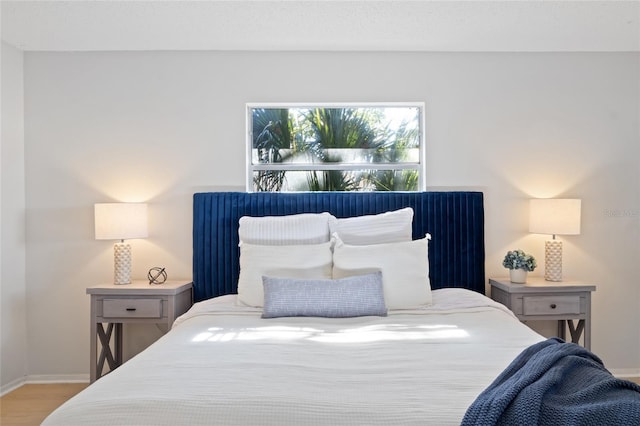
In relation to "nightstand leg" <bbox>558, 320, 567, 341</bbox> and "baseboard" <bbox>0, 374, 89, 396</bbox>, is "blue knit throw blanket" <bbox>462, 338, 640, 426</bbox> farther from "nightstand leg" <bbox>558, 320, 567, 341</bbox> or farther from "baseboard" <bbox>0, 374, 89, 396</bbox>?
"baseboard" <bbox>0, 374, 89, 396</bbox>

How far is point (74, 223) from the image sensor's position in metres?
3.74

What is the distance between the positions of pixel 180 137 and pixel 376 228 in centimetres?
163

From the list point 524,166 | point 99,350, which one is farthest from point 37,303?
point 524,166

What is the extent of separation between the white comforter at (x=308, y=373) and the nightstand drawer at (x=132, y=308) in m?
0.64

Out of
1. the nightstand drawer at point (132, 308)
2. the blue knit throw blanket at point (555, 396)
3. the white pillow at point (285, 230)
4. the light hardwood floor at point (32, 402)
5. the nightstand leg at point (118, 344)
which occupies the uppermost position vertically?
the white pillow at point (285, 230)

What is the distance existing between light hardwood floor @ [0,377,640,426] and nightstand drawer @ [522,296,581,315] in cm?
93

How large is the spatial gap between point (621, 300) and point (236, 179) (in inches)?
A: 121

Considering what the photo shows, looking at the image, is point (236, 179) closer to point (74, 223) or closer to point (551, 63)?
point (74, 223)

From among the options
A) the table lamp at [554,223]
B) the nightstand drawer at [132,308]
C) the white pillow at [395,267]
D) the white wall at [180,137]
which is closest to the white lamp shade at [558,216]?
the table lamp at [554,223]

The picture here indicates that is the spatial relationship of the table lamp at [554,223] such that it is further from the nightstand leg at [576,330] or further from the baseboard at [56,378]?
the baseboard at [56,378]

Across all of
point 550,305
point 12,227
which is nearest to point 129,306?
point 12,227

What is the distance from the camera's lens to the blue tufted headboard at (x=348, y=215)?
3.60 m

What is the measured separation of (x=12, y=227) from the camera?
3.60m

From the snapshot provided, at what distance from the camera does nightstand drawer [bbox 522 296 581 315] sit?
3.34 meters
